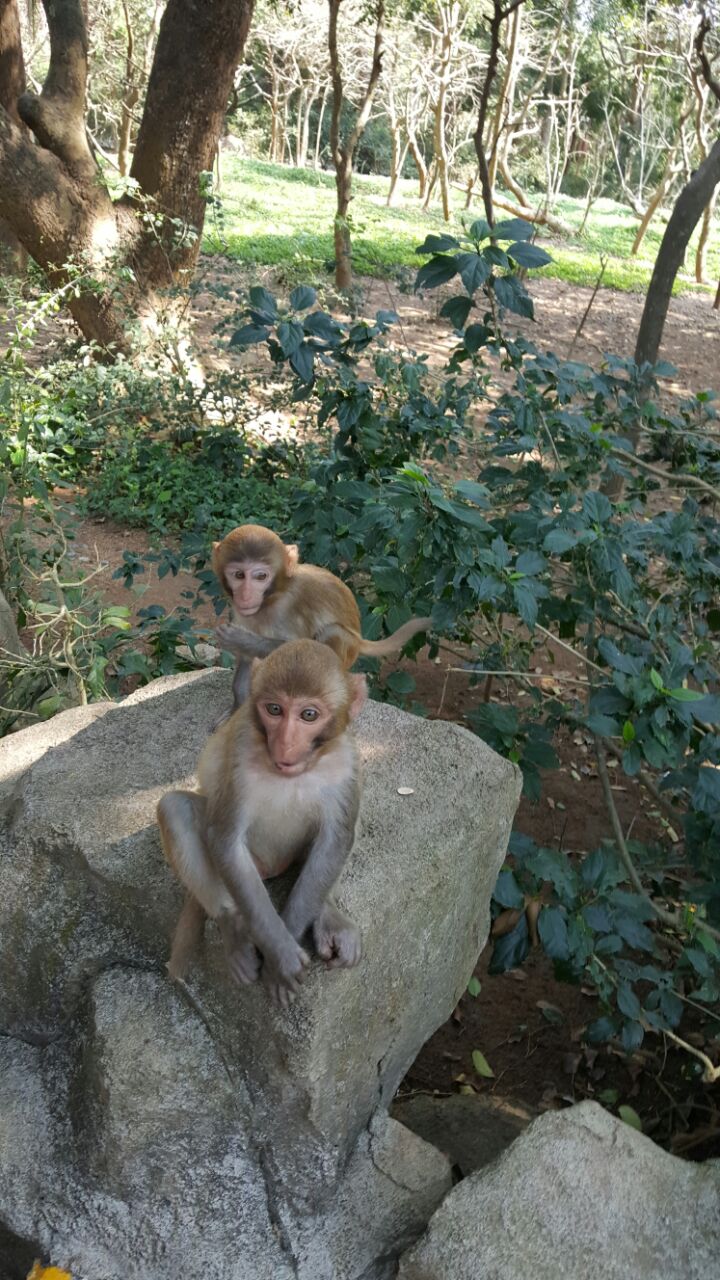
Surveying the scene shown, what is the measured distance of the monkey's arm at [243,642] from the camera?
134 inches

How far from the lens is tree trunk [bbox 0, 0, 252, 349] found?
8.65 meters

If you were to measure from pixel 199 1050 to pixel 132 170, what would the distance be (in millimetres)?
8756

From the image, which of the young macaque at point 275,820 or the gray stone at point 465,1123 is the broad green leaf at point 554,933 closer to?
the gray stone at point 465,1123

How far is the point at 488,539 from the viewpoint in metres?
3.76

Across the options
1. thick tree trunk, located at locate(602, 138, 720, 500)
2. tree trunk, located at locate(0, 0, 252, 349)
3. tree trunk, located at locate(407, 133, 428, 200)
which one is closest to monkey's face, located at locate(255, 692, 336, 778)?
thick tree trunk, located at locate(602, 138, 720, 500)

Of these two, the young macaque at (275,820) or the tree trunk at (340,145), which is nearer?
the young macaque at (275,820)

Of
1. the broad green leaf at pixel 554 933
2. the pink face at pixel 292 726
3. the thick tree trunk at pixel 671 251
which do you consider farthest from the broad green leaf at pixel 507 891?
the thick tree trunk at pixel 671 251

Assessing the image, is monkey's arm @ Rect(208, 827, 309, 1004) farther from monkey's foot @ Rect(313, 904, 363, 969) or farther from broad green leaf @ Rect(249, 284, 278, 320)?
broad green leaf @ Rect(249, 284, 278, 320)

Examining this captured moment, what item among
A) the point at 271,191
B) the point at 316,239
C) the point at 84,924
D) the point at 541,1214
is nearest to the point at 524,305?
the point at 84,924

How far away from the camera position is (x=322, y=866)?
2400 millimetres

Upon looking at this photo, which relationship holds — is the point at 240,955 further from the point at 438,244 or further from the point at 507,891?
the point at 438,244

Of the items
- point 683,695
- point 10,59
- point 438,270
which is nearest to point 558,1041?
point 683,695

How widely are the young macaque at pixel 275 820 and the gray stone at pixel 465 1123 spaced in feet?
3.50

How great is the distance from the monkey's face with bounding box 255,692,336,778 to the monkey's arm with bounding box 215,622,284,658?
44.9 inches
